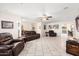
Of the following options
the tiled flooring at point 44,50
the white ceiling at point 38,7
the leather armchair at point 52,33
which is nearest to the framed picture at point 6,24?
the white ceiling at point 38,7

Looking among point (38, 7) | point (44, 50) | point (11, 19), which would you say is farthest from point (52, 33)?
point (38, 7)

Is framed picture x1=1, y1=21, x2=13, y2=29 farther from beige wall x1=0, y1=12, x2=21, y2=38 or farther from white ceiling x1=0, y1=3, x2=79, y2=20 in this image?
white ceiling x1=0, y1=3, x2=79, y2=20

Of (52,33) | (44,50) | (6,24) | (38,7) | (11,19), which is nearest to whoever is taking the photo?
(38,7)

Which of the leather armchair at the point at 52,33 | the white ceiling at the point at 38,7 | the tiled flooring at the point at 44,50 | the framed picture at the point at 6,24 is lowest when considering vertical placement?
the tiled flooring at the point at 44,50

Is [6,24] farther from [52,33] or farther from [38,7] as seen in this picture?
[52,33]

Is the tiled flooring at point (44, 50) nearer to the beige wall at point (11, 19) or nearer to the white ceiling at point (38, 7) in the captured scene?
the beige wall at point (11, 19)

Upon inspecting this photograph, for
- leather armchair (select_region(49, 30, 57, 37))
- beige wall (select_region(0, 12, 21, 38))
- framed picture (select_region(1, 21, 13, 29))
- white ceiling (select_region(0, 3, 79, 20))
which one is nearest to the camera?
white ceiling (select_region(0, 3, 79, 20))

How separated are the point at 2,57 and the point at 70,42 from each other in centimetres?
314

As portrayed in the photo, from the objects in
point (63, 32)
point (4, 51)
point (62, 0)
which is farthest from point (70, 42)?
point (63, 32)

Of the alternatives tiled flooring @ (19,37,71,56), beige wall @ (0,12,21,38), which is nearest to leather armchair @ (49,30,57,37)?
beige wall @ (0,12,21,38)

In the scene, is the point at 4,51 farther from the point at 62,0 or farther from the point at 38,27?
the point at 38,27

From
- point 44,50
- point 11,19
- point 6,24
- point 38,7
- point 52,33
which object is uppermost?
point 38,7

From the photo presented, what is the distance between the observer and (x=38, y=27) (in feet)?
47.8

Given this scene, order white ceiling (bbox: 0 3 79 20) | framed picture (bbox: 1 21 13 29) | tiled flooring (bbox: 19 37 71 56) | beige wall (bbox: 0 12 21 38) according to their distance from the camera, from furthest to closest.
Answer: framed picture (bbox: 1 21 13 29) < beige wall (bbox: 0 12 21 38) < tiled flooring (bbox: 19 37 71 56) < white ceiling (bbox: 0 3 79 20)
